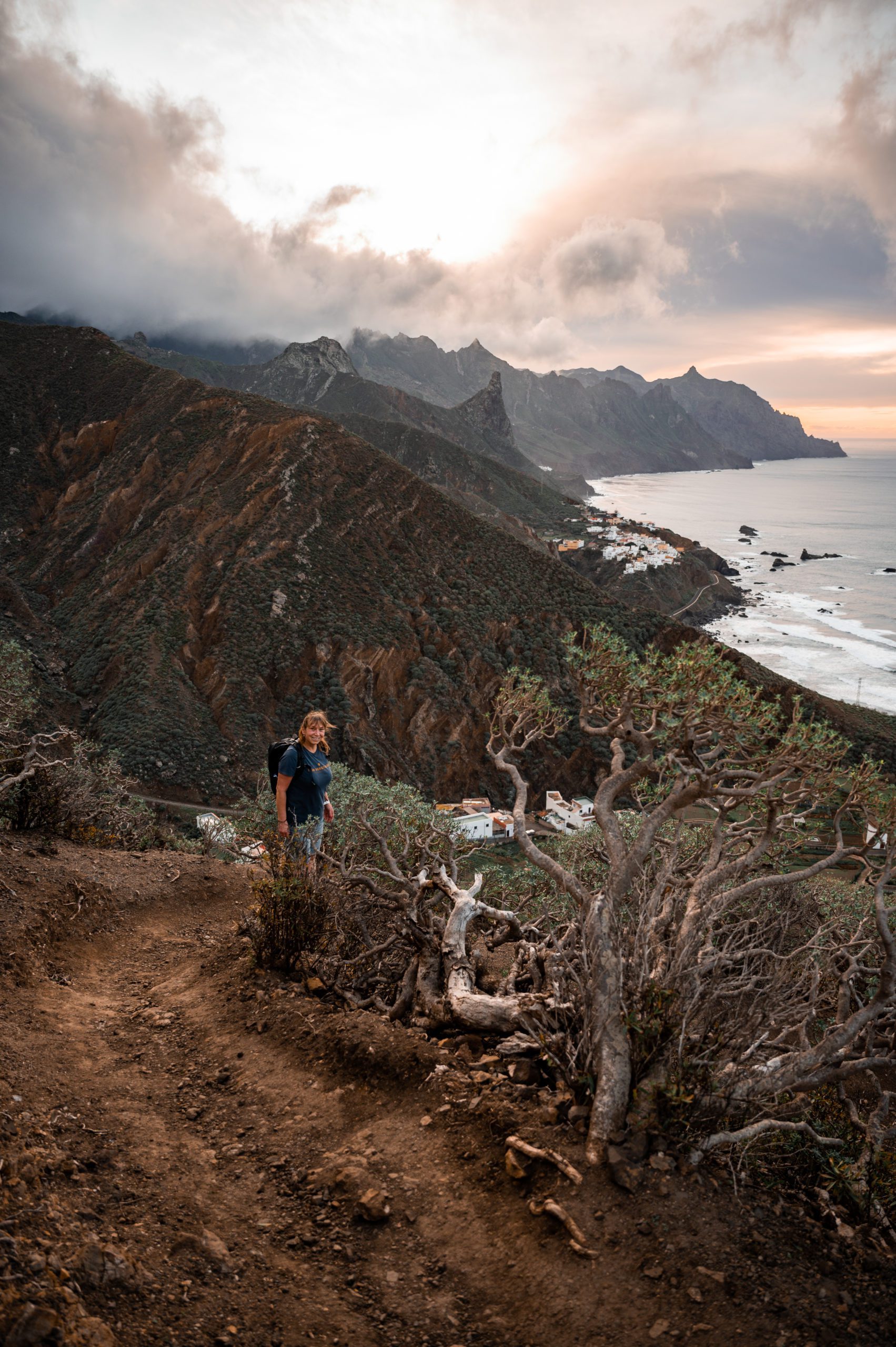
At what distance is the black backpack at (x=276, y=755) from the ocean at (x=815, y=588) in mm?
51632

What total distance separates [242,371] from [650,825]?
15443cm

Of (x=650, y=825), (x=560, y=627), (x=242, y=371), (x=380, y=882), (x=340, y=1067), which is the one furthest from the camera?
(x=242, y=371)

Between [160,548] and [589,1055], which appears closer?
[589,1055]

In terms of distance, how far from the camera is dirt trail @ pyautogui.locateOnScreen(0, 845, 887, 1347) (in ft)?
9.62

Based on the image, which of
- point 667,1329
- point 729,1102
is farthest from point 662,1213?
point 729,1102

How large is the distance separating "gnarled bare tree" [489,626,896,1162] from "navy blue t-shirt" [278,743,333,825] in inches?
69.3

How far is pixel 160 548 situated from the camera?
3841 cm

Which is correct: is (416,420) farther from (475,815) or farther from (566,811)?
(475,815)

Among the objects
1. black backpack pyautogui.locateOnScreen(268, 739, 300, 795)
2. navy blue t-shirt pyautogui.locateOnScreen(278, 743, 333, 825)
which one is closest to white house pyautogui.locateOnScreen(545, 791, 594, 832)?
navy blue t-shirt pyautogui.locateOnScreen(278, 743, 333, 825)

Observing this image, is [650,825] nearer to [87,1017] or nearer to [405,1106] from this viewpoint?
[405,1106]

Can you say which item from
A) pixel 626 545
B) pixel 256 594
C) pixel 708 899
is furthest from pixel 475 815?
pixel 626 545

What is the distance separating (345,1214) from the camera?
356 cm

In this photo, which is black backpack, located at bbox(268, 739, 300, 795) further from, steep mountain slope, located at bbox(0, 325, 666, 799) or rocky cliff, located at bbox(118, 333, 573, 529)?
rocky cliff, located at bbox(118, 333, 573, 529)

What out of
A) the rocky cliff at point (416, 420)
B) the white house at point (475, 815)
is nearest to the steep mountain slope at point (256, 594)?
the white house at point (475, 815)
